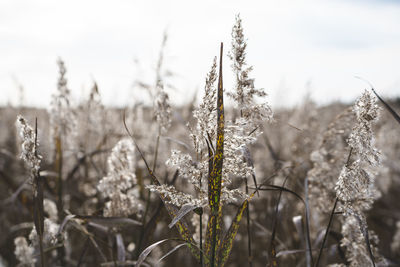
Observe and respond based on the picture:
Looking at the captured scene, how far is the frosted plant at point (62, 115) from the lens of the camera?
2.29 m

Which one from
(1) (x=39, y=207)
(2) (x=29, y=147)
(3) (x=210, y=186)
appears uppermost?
(2) (x=29, y=147)

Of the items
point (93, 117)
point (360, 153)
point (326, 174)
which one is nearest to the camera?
point (360, 153)

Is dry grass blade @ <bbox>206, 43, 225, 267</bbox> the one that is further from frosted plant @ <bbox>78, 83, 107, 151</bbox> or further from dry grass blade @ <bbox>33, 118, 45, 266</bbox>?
frosted plant @ <bbox>78, 83, 107, 151</bbox>

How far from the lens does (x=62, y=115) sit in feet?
7.80

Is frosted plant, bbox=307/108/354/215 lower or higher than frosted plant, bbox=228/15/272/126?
lower

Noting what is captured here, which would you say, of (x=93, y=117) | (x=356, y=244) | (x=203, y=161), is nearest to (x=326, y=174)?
(x=356, y=244)

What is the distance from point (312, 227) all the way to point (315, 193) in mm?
524

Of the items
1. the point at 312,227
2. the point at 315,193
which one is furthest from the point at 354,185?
the point at 312,227

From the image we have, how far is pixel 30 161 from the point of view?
1.22m

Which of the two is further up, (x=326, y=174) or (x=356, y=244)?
(x=326, y=174)

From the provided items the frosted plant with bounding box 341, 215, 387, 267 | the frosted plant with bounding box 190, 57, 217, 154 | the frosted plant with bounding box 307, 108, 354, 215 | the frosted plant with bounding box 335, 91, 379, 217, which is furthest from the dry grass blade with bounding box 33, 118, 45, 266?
the frosted plant with bounding box 307, 108, 354, 215

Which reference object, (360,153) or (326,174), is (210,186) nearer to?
(360,153)

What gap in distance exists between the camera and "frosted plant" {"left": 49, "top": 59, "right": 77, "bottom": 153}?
2291 millimetres

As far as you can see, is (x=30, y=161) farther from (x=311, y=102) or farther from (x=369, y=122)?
(x=311, y=102)
